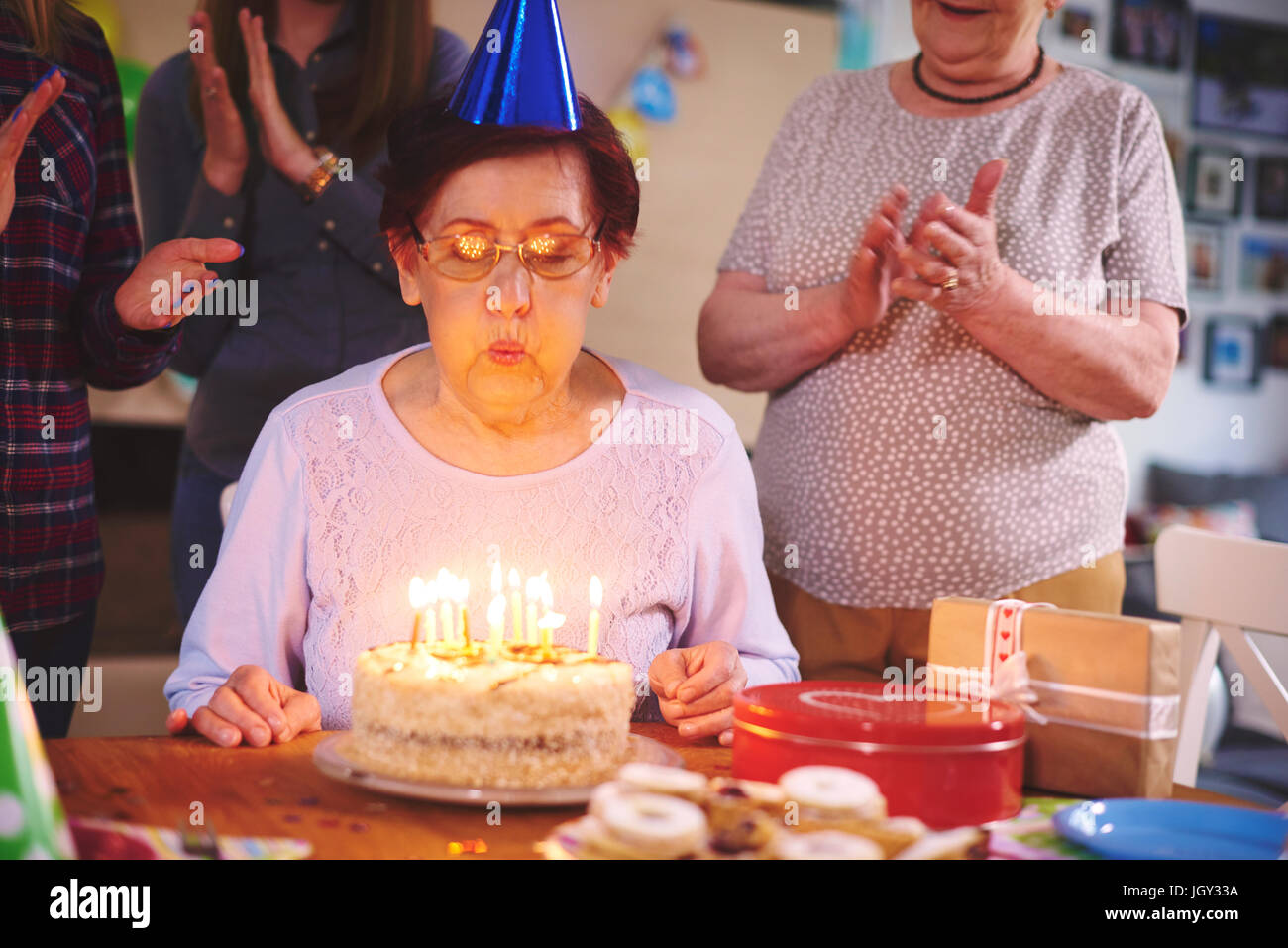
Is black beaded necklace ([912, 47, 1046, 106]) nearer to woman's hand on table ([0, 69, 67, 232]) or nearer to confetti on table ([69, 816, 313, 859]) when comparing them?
woman's hand on table ([0, 69, 67, 232])

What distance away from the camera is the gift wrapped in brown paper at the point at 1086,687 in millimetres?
1169

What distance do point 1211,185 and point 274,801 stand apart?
236 inches


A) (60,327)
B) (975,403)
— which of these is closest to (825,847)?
(975,403)

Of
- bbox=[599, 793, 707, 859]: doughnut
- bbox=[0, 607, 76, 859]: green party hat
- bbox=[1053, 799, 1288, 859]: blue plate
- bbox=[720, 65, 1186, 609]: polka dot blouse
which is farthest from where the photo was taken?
bbox=[720, 65, 1186, 609]: polka dot blouse

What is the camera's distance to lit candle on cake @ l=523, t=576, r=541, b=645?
134 centimetres

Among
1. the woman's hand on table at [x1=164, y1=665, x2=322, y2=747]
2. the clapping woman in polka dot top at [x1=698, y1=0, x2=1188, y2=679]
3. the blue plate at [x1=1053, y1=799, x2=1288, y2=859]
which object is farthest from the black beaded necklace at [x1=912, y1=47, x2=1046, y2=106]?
the woman's hand on table at [x1=164, y1=665, x2=322, y2=747]

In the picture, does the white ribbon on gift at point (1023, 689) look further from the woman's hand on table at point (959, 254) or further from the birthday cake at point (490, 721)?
the woman's hand on table at point (959, 254)

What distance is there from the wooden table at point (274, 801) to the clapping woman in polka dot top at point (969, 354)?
2.20ft

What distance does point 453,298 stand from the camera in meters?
1.55

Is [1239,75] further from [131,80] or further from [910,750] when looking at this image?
[910,750]

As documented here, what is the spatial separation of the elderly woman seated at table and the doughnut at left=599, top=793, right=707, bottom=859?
49cm
